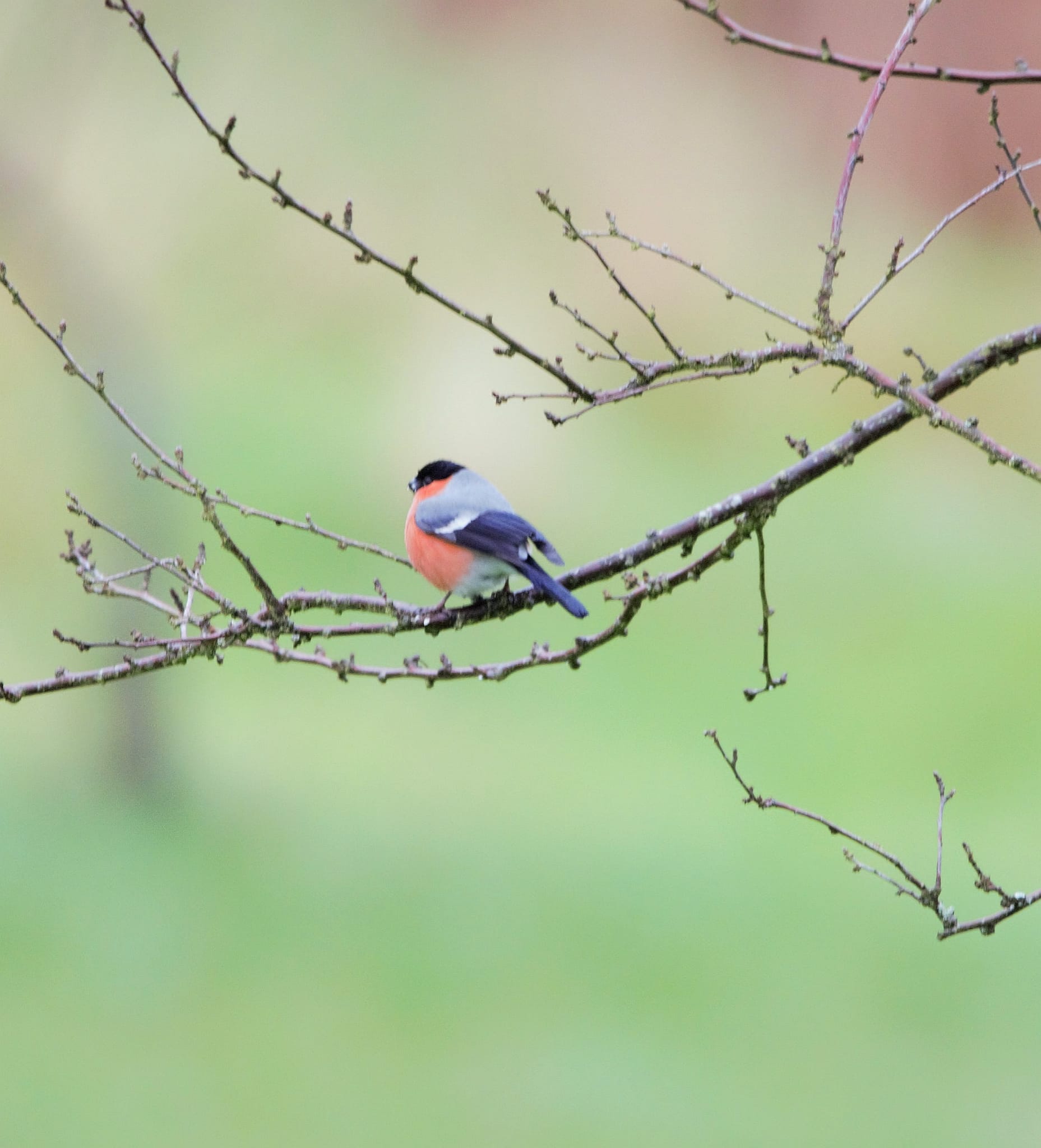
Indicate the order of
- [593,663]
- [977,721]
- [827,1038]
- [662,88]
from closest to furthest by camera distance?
[827,1038]
[977,721]
[593,663]
[662,88]

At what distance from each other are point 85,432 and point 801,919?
643 centimetres

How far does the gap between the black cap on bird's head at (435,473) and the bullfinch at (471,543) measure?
235mm

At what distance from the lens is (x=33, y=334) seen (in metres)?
13.4

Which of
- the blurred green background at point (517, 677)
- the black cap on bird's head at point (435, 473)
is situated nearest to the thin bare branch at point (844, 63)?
the black cap on bird's head at point (435, 473)

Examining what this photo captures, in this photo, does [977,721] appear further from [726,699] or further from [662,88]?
[662,88]

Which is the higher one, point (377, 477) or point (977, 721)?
point (377, 477)

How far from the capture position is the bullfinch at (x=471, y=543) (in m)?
3.48

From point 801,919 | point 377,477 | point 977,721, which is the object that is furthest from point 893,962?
point 377,477

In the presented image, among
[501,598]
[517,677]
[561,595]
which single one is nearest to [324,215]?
[561,595]

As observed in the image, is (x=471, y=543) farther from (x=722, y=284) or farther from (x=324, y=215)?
(x=324, y=215)

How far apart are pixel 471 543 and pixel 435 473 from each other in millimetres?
676

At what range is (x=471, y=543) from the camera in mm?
3520

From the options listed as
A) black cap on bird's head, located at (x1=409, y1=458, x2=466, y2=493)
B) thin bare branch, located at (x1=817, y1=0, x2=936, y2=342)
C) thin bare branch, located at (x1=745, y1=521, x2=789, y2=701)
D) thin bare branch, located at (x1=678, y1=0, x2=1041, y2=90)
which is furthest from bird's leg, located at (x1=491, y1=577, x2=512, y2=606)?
Answer: thin bare branch, located at (x1=678, y1=0, x2=1041, y2=90)

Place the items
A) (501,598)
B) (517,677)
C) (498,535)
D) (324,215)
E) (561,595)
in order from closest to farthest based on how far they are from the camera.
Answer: (324,215), (561,595), (501,598), (498,535), (517,677)
